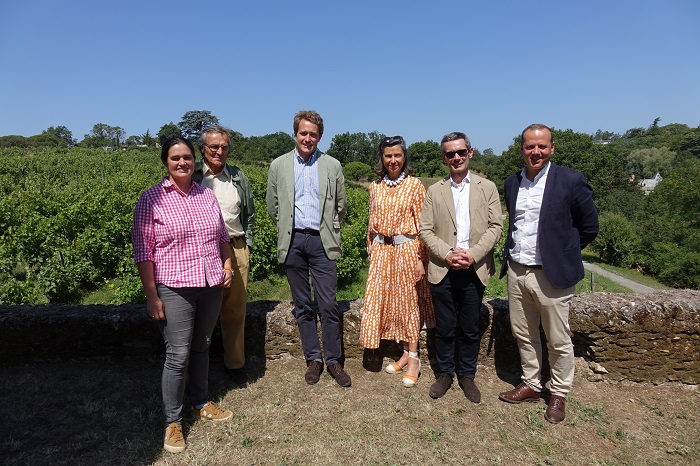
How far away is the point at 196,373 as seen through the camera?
274cm

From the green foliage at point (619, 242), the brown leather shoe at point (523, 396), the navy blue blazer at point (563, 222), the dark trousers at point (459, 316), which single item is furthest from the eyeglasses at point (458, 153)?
the green foliage at point (619, 242)

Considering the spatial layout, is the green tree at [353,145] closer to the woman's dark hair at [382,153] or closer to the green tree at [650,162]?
the green tree at [650,162]

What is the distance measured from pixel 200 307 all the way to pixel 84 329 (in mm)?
1643

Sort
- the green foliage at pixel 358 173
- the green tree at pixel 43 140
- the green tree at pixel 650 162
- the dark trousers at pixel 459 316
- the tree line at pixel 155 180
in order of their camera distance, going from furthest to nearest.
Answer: the green tree at pixel 650 162
the green tree at pixel 43 140
the green foliage at pixel 358 173
the tree line at pixel 155 180
the dark trousers at pixel 459 316

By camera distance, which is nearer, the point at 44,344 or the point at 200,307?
the point at 200,307

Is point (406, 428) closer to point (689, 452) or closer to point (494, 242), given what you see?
point (494, 242)

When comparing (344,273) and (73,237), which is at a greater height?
(73,237)

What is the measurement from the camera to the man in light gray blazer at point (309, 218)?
3.12 metres

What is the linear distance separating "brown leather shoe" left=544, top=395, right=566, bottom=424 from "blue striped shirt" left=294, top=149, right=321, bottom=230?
2.01 metres

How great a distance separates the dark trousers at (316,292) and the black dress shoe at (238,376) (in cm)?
50

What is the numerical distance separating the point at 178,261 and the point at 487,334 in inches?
97.6

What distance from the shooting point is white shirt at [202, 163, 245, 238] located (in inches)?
116

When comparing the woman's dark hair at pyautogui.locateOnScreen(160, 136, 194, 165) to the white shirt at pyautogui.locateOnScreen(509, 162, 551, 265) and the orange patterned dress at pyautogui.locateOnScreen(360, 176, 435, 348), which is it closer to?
the orange patterned dress at pyautogui.locateOnScreen(360, 176, 435, 348)

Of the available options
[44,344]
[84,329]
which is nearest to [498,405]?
[84,329]
